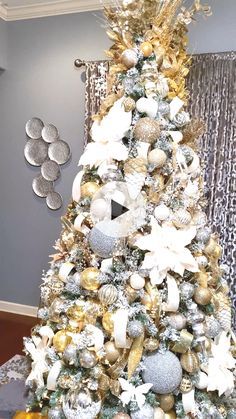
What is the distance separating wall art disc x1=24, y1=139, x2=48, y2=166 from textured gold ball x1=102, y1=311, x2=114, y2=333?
2393 mm

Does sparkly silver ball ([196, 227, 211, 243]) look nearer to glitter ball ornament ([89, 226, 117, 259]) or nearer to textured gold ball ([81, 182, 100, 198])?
glitter ball ornament ([89, 226, 117, 259])

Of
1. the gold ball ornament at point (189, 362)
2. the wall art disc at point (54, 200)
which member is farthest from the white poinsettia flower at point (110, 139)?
the wall art disc at point (54, 200)

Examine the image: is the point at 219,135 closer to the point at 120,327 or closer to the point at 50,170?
the point at 50,170

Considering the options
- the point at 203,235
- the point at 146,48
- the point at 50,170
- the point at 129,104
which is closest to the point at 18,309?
the point at 50,170

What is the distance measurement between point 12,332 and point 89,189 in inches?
91.2

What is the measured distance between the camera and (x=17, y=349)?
2.95 meters

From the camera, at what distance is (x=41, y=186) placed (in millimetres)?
3543

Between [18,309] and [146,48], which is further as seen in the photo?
[18,309]

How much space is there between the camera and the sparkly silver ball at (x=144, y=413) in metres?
1.36

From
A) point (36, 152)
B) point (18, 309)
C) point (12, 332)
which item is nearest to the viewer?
point (12, 332)

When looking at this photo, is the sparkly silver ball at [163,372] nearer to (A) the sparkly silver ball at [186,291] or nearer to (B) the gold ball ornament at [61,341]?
(A) the sparkly silver ball at [186,291]

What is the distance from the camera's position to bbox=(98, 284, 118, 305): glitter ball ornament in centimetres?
139

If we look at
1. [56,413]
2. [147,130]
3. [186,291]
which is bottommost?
[56,413]

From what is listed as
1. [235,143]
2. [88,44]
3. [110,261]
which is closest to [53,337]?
[110,261]
